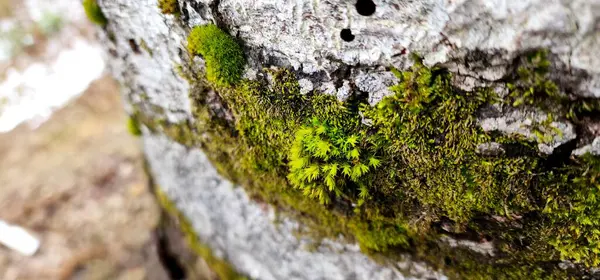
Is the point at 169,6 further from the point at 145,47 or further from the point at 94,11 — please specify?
the point at 94,11

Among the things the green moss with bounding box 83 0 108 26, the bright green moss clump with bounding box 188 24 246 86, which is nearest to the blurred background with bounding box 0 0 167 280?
the green moss with bounding box 83 0 108 26

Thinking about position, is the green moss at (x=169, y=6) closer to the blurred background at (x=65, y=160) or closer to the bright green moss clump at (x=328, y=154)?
the bright green moss clump at (x=328, y=154)

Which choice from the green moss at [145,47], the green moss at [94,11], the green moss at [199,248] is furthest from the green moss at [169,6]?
the green moss at [199,248]

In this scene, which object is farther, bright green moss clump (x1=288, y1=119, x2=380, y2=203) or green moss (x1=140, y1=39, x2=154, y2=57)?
green moss (x1=140, y1=39, x2=154, y2=57)

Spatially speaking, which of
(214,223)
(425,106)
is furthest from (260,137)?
(214,223)

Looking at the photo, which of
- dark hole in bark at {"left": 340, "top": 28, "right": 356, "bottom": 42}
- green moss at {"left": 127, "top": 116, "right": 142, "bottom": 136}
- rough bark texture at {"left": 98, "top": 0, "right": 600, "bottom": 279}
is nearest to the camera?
rough bark texture at {"left": 98, "top": 0, "right": 600, "bottom": 279}

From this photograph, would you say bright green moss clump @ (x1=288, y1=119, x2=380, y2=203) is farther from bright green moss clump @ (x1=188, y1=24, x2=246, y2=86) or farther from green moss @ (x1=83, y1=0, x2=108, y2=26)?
green moss @ (x1=83, y1=0, x2=108, y2=26)

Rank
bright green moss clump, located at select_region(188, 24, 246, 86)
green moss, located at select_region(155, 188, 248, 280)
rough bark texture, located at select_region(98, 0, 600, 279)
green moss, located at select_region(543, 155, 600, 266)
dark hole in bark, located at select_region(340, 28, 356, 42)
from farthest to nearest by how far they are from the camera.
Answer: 1. green moss, located at select_region(155, 188, 248, 280)
2. bright green moss clump, located at select_region(188, 24, 246, 86)
3. dark hole in bark, located at select_region(340, 28, 356, 42)
4. green moss, located at select_region(543, 155, 600, 266)
5. rough bark texture, located at select_region(98, 0, 600, 279)
